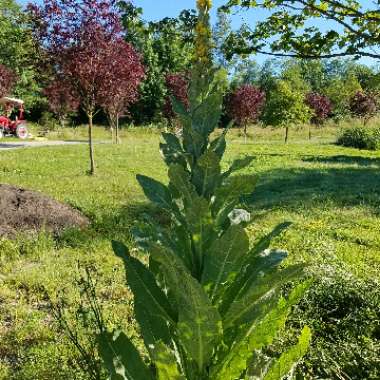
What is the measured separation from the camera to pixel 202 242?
1520mm

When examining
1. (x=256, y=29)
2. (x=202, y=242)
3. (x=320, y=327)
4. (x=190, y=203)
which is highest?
(x=256, y=29)

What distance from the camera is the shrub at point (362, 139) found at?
2848 cm

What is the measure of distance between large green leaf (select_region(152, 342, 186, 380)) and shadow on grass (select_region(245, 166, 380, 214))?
7344mm

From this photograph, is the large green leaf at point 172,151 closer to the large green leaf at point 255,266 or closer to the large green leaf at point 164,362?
the large green leaf at point 255,266

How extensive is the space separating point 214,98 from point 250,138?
1641 inches

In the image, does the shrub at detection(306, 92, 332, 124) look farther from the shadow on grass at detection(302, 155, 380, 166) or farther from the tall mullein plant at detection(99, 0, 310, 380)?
the tall mullein plant at detection(99, 0, 310, 380)

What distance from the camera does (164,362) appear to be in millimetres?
1365

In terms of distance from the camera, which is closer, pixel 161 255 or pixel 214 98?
pixel 161 255

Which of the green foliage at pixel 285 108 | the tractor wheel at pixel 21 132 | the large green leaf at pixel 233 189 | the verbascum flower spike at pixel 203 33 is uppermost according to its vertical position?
the green foliage at pixel 285 108

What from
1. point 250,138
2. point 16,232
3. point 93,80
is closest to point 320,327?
point 16,232

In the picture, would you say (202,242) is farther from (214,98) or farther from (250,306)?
(214,98)

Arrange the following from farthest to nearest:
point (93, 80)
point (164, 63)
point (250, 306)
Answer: point (164, 63), point (93, 80), point (250, 306)

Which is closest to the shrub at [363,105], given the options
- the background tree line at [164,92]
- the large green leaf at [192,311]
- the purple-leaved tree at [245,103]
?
the background tree line at [164,92]

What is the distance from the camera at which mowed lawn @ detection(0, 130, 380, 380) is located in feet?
12.8
